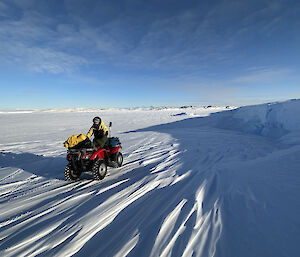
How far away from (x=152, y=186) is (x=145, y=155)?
8.46 ft

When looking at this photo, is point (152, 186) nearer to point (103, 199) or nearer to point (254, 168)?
point (103, 199)

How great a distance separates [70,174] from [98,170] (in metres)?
0.69

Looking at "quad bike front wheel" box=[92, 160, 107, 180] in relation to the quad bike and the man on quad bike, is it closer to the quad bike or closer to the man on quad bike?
the quad bike

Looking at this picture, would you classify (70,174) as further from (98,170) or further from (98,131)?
(98,131)

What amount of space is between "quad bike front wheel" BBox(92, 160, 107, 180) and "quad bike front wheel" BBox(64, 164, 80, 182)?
1.80 feet

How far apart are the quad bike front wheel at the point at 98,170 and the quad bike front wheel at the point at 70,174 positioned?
1.80 ft

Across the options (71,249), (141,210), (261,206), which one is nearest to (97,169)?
(141,210)

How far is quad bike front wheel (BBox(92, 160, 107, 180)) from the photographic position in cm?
384

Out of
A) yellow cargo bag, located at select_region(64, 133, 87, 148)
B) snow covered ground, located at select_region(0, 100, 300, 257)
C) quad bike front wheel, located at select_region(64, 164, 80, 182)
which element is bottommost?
snow covered ground, located at select_region(0, 100, 300, 257)

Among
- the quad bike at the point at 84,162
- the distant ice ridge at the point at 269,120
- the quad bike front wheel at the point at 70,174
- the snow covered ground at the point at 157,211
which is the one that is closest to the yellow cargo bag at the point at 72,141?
the quad bike at the point at 84,162

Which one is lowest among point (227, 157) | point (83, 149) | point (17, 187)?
point (227, 157)

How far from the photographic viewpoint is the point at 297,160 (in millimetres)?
4574

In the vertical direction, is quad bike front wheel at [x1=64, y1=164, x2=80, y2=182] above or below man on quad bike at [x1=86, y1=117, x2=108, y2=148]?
below

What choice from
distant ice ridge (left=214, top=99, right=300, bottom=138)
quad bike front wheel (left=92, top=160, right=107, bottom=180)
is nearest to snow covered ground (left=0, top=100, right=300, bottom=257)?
quad bike front wheel (left=92, top=160, right=107, bottom=180)
